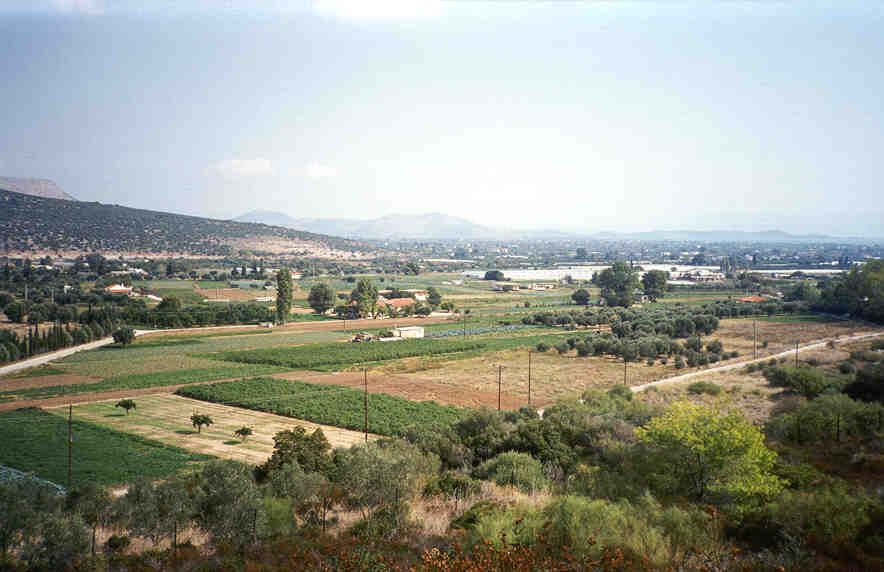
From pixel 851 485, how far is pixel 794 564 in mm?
6186

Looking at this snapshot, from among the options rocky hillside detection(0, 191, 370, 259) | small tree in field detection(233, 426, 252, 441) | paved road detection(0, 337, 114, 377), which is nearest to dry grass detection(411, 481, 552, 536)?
small tree in field detection(233, 426, 252, 441)

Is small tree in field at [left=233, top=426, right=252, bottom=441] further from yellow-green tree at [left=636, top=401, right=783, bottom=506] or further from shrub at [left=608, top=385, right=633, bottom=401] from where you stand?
shrub at [left=608, top=385, right=633, bottom=401]

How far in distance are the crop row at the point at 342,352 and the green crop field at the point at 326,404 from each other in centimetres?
765

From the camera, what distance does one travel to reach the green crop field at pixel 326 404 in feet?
96.0

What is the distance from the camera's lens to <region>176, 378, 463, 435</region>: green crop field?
29.3 meters

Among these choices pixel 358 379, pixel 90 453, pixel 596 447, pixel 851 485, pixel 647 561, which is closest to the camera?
pixel 647 561

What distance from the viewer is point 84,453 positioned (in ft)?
77.2

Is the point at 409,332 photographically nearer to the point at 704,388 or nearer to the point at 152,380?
the point at 152,380

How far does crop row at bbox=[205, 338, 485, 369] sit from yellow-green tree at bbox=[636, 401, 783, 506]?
34920mm

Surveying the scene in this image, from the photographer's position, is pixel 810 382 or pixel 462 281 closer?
pixel 810 382

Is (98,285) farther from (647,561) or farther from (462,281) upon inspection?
(647,561)

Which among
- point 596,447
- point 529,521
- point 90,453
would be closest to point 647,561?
point 529,521

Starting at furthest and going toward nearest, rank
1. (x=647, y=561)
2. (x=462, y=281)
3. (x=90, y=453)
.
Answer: (x=462, y=281) < (x=90, y=453) < (x=647, y=561)

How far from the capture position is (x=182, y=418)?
29828mm
